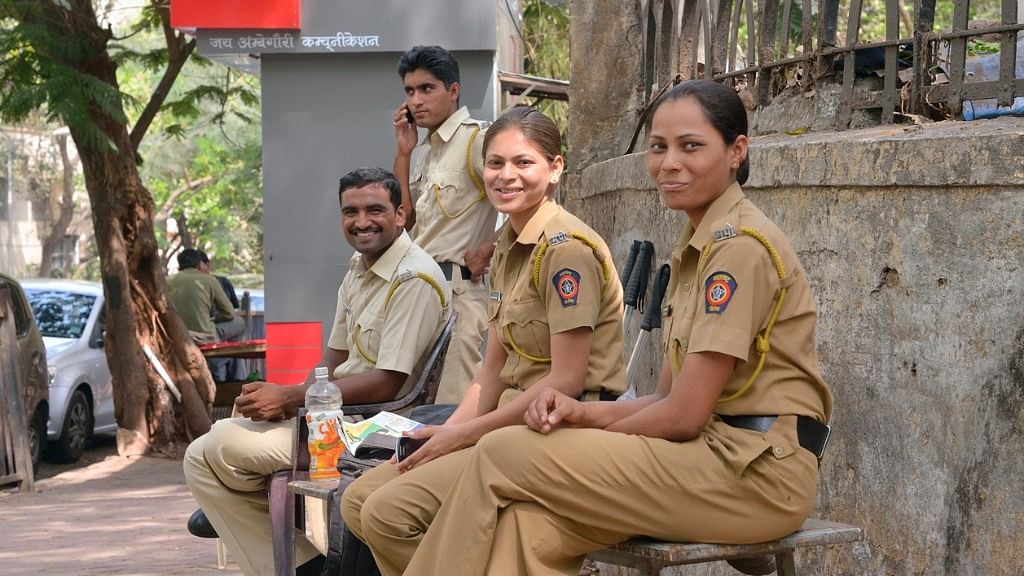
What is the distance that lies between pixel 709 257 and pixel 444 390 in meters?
2.10

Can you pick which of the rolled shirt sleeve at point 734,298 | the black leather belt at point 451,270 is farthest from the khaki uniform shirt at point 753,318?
the black leather belt at point 451,270

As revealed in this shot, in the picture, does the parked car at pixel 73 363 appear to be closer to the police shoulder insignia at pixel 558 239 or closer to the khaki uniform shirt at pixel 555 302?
the khaki uniform shirt at pixel 555 302

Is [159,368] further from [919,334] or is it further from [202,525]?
[919,334]

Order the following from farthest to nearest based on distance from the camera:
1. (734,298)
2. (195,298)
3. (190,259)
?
1. (190,259)
2. (195,298)
3. (734,298)

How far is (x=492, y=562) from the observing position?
9.15ft

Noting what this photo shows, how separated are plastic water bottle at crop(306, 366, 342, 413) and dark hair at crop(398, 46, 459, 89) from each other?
1480 millimetres

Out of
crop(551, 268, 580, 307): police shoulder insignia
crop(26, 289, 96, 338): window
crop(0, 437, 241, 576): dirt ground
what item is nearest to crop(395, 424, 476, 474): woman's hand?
crop(551, 268, 580, 307): police shoulder insignia

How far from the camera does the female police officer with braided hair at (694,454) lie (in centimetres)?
280

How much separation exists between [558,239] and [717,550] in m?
1.02

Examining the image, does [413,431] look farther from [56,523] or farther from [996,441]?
[56,523]

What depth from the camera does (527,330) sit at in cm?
354

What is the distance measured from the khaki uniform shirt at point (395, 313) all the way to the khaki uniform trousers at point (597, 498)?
1.58 m

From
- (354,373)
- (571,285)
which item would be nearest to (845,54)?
(571,285)

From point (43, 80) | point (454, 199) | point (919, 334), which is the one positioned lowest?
point (919, 334)
